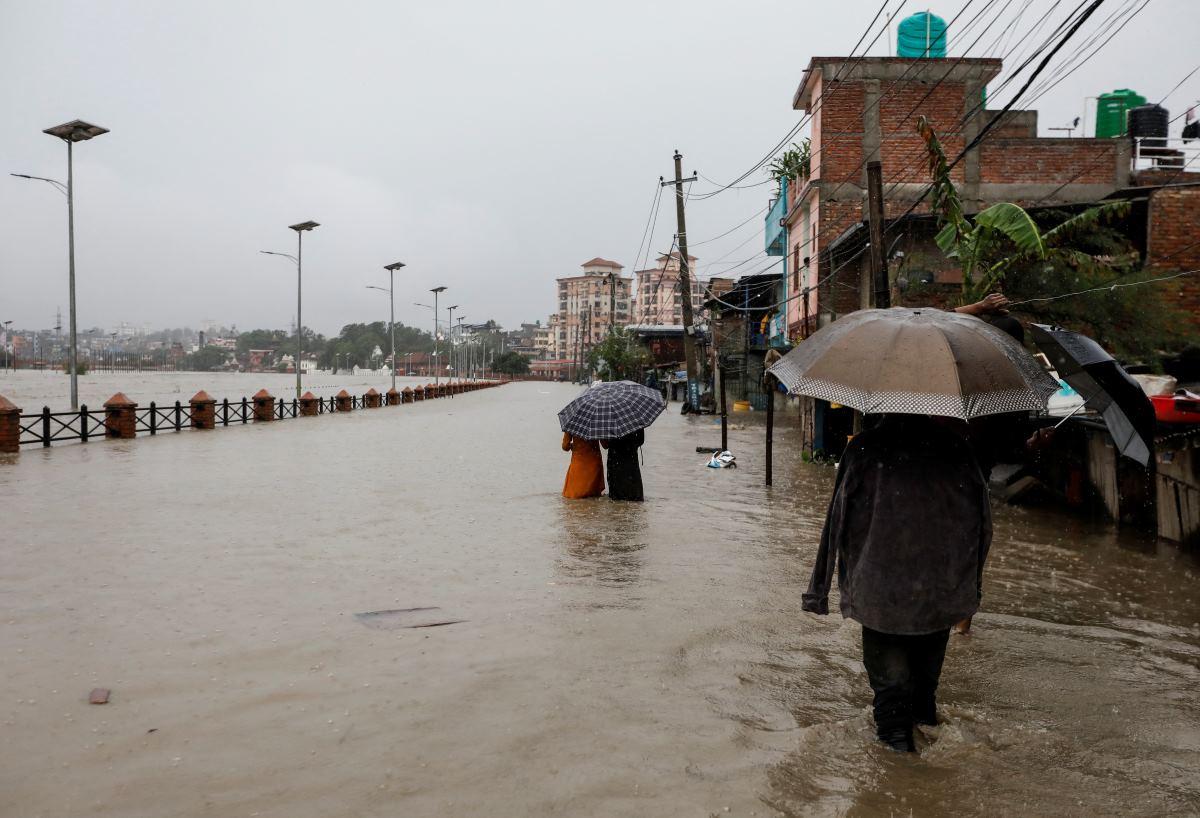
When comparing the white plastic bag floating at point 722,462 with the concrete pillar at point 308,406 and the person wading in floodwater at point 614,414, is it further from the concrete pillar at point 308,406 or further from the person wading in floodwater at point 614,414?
the concrete pillar at point 308,406

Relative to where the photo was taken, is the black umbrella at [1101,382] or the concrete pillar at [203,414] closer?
the black umbrella at [1101,382]

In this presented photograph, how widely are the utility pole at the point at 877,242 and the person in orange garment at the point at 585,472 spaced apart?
395cm

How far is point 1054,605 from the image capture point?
23.6ft

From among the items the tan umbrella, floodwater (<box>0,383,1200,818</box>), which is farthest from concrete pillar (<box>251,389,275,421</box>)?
the tan umbrella

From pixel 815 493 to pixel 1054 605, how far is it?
6.71m

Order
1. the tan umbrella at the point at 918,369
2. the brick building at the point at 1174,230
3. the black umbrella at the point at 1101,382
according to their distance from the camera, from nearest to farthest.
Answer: the tan umbrella at the point at 918,369, the black umbrella at the point at 1101,382, the brick building at the point at 1174,230

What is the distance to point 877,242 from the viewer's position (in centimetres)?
1108

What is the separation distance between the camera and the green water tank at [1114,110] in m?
26.8

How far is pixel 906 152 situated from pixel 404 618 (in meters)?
25.0

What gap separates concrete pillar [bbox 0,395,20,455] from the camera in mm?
17766

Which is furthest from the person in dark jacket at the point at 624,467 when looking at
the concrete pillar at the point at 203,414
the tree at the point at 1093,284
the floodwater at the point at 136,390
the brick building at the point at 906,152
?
the floodwater at the point at 136,390

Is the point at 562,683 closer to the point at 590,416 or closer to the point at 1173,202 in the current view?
the point at 590,416

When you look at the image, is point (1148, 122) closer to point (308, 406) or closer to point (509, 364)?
point (308, 406)

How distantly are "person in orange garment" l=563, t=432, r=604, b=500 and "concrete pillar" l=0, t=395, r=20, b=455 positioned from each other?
12.4m
